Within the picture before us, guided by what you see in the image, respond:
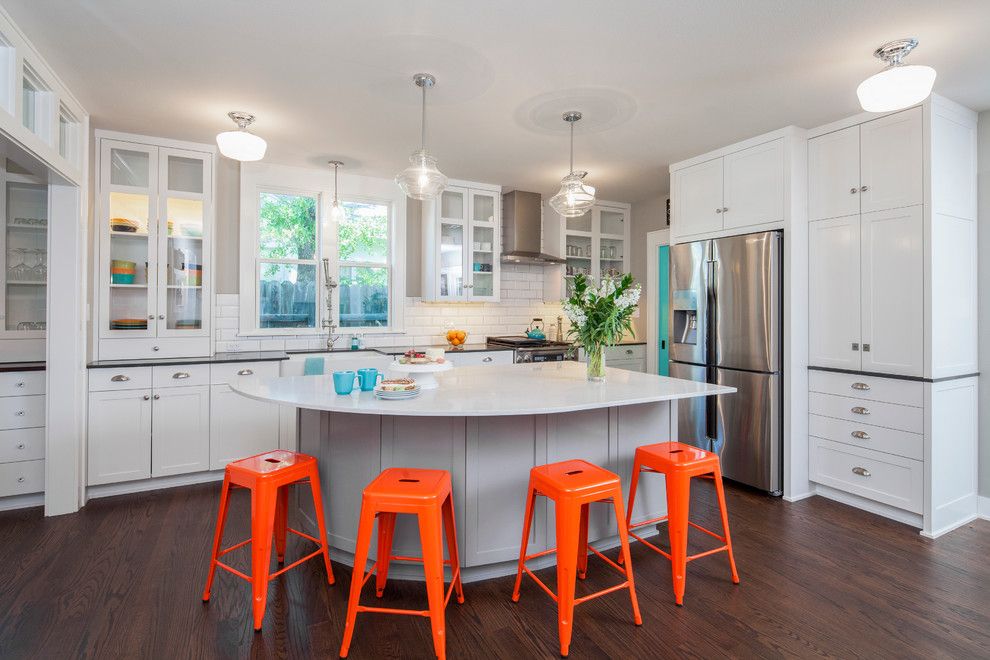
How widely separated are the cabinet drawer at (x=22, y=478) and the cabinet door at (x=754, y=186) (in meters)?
5.16

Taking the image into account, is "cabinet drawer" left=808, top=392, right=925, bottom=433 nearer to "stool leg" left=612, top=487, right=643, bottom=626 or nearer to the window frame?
"stool leg" left=612, top=487, right=643, bottom=626

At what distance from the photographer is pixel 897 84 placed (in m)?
2.35

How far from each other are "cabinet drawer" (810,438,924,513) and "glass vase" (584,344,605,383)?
75.5 inches

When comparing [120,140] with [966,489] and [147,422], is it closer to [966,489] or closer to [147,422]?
[147,422]

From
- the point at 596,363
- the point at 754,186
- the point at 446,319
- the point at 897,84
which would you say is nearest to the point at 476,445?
the point at 596,363

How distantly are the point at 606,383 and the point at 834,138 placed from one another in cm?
245

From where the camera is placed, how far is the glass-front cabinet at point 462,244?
5086mm

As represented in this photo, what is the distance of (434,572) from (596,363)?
4.89ft

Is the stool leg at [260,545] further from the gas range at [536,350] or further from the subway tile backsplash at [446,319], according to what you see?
the gas range at [536,350]

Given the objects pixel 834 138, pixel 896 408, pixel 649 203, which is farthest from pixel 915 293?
pixel 649 203

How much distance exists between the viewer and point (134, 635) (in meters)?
2.05

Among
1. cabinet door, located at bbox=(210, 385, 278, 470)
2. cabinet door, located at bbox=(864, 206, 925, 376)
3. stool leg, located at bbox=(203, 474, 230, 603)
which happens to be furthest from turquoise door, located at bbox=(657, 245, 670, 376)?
stool leg, located at bbox=(203, 474, 230, 603)

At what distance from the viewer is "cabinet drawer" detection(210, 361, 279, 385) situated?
12.7 feet

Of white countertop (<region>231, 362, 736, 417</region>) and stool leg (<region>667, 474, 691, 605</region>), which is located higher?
white countertop (<region>231, 362, 736, 417</region>)
